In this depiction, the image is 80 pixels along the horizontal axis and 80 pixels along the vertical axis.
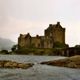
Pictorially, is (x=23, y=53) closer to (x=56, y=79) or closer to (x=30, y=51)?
(x=30, y=51)

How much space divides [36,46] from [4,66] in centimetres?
12528

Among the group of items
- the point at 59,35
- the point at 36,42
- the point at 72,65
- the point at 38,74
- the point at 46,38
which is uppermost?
the point at 59,35

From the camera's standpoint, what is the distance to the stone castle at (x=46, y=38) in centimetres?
17062

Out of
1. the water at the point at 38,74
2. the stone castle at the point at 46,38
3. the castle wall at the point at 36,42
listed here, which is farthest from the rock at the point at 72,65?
the castle wall at the point at 36,42

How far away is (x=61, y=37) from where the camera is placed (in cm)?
17388

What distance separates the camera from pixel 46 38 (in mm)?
170375

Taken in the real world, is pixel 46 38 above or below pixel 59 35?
below

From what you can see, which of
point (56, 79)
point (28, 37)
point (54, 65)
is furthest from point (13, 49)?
point (56, 79)

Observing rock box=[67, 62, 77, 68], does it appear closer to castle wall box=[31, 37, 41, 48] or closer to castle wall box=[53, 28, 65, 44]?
castle wall box=[53, 28, 65, 44]

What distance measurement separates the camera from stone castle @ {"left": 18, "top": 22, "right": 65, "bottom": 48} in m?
171

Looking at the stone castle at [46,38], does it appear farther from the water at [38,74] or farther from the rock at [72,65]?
the water at [38,74]

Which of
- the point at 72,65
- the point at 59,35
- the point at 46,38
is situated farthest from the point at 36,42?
the point at 72,65

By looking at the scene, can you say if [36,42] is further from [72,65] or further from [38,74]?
[38,74]

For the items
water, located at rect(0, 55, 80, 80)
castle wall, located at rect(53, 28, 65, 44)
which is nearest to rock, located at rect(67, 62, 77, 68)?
water, located at rect(0, 55, 80, 80)
